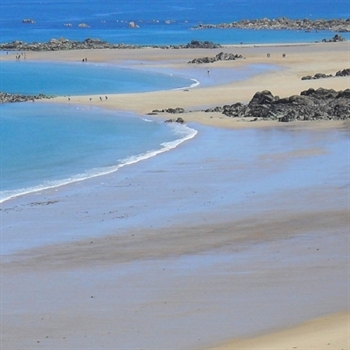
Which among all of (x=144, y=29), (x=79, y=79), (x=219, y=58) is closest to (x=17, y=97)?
(x=79, y=79)

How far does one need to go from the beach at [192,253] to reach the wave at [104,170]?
437mm

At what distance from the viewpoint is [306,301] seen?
12.2m

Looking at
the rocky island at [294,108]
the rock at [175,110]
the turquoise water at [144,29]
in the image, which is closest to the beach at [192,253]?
the rocky island at [294,108]

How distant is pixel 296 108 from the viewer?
32719 mm

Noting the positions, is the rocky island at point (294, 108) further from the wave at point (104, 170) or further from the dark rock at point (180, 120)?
the wave at point (104, 170)

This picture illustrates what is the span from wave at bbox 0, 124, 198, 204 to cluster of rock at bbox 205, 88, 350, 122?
142 inches

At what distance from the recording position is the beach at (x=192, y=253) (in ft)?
36.8

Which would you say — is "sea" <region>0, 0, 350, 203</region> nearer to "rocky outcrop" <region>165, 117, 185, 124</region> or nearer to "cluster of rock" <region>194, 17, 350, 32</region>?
"rocky outcrop" <region>165, 117, 185, 124</region>

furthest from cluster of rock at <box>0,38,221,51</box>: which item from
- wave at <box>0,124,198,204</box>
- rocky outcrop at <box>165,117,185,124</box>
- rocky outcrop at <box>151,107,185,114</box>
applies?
wave at <box>0,124,198,204</box>

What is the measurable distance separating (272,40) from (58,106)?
4273 cm

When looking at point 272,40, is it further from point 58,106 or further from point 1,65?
point 58,106

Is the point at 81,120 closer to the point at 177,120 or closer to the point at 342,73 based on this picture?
the point at 177,120

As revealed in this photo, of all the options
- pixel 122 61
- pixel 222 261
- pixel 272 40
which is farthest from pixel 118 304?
pixel 272 40

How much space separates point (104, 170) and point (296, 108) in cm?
1168
